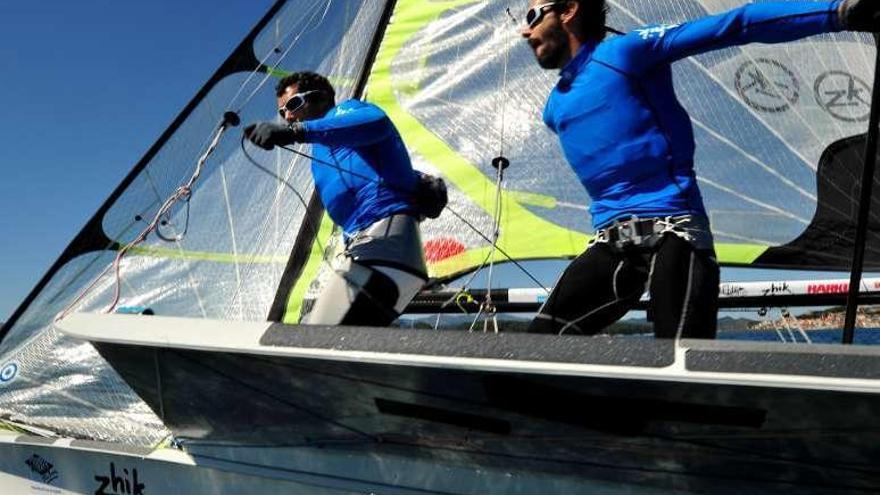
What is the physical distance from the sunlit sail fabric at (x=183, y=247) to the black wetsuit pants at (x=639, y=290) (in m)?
1.56

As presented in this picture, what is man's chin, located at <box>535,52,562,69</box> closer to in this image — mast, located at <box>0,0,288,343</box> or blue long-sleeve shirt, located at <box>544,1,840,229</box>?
blue long-sleeve shirt, located at <box>544,1,840,229</box>

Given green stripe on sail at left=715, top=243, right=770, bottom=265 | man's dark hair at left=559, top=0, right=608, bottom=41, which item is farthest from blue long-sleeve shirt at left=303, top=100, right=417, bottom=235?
green stripe on sail at left=715, top=243, right=770, bottom=265

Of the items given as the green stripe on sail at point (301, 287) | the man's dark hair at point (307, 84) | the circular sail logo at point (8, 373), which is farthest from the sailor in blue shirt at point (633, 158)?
the circular sail logo at point (8, 373)

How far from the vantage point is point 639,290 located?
6.25ft

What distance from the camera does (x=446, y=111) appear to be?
3996 mm

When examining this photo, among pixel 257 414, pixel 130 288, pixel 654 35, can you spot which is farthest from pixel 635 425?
pixel 130 288

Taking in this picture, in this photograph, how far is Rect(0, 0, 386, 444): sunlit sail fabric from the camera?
2.95m

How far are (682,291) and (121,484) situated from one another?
2.03 m

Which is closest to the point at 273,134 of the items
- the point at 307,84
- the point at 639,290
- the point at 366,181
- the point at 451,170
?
the point at 366,181

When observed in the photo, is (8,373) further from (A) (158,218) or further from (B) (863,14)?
(B) (863,14)

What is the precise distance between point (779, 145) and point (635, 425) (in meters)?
2.47

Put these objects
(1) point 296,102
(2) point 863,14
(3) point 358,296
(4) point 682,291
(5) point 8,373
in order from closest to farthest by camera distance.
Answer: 1. (2) point 863,14
2. (4) point 682,291
3. (3) point 358,296
4. (1) point 296,102
5. (5) point 8,373

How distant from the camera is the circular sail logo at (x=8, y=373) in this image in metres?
3.05

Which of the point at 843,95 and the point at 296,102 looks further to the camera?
the point at 843,95
